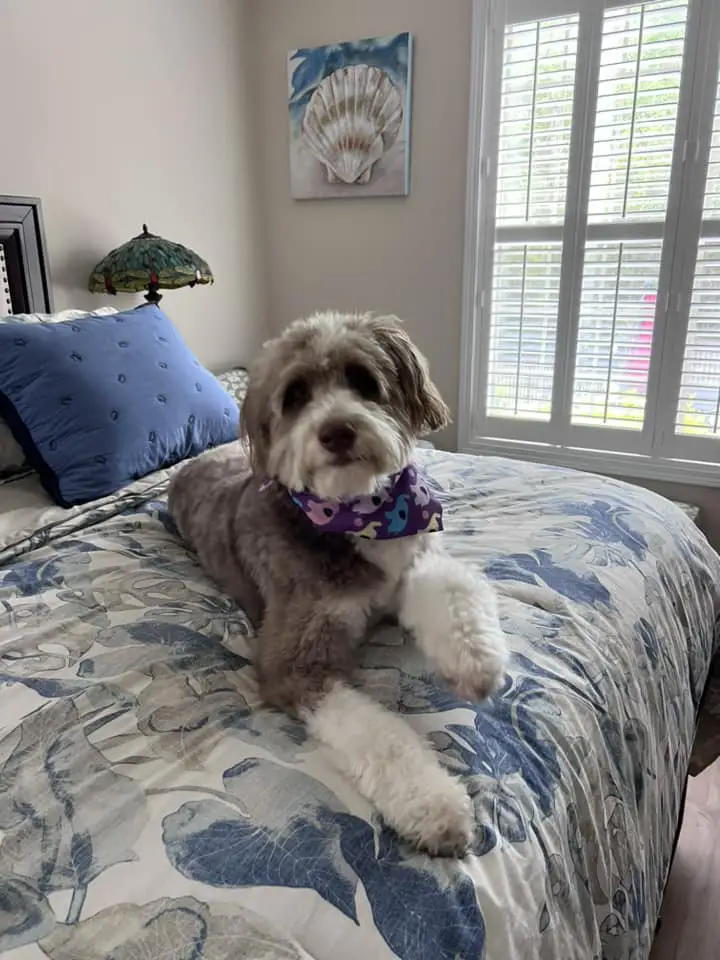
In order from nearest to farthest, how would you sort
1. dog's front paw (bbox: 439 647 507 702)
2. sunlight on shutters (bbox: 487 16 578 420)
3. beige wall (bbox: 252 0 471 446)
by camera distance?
1. dog's front paw (bbox: 439 647 507 702)
2. sunlight on shutters (bbox: 487 16 578 420)
3. beige wall (bbox: 252 0 471 446)

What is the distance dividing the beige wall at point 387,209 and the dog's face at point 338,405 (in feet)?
6.13

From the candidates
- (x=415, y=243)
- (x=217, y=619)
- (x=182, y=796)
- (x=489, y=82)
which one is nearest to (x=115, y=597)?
(x=217, y=619)

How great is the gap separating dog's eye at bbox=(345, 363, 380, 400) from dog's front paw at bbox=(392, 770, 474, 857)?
640mm

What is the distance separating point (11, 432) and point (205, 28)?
213 centimetres

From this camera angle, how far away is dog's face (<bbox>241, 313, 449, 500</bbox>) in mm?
1083

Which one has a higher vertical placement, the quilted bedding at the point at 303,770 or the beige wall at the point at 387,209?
the beige wall at the point at 387,209

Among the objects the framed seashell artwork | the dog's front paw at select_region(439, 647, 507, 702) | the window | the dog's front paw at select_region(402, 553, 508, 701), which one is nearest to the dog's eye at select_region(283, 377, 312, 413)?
the dog's front paw at select_region(402, 553, 508, 701)

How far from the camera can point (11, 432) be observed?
166cm

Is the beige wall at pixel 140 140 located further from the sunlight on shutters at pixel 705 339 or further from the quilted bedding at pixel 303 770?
the sunlight on shutters at pixel 705 339

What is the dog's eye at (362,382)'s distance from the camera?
1.17m

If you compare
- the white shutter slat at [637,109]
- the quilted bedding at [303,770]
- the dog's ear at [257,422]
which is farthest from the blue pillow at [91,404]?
the white shutter slat at [637,109]

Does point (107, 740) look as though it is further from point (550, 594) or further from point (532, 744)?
point (550, 594)

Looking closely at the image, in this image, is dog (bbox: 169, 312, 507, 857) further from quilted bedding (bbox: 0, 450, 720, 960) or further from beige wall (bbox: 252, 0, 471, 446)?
beige wall (bbox: 252, 0, 471, 446)

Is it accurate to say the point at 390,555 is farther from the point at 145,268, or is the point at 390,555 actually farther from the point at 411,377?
the point at 145,268
